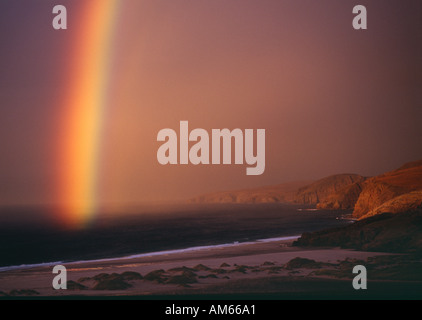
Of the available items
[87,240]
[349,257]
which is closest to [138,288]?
[349,257]

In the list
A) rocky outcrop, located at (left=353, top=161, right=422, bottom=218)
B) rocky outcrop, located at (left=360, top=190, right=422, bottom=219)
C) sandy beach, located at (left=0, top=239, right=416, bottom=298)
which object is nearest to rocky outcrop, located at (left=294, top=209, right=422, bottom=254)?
rocky outcrop, located at (left=360, top=190, right=422, bottom=219)

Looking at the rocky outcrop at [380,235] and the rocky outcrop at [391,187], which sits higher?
the rocky outcrop at [391,187]

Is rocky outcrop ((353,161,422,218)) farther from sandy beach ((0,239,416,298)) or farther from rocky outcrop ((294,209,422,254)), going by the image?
sandy beach ((0,239,416,298))

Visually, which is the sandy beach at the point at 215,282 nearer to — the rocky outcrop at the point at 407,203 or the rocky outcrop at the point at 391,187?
the rocky outcrop at the point at 407,203

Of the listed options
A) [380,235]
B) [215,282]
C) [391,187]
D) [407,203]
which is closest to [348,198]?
[391,187]

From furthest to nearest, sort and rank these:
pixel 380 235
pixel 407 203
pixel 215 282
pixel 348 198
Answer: pixel 348 198 < pixel 407 203 < pixel 380 235 < pixel 215 282

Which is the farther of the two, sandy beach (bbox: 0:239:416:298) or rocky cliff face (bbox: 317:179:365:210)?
rocky cliff face (bbox: 317:179:365:210)

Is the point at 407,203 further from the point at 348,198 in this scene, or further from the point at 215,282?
the point at 348,198

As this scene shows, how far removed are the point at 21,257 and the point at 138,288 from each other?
3752 cm

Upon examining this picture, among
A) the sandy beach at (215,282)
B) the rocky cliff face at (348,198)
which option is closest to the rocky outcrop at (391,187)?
the rocky cliff face at (348,198)

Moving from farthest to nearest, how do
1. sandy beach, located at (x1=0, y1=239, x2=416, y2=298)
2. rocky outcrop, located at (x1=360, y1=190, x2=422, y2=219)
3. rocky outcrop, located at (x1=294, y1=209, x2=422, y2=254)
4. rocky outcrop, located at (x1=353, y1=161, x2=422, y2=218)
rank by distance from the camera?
rocky outcrop, located at (x1=353, y1=161, x2=422, y2=218)
rocky outcrop, located at (x1=360, y1=190, x2=422, y2=219)
rocky outcrop, located at (x1=294, y1=209, x2=422, y2=254)
sandy beach, located at (x1=0, y1=239, x2=416, y2=298)

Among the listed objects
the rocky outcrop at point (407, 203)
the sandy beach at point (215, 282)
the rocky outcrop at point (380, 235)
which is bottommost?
the sandy beach at point (215, 282)

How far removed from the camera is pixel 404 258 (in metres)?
32.2

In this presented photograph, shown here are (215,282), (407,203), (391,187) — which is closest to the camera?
(215,282)
